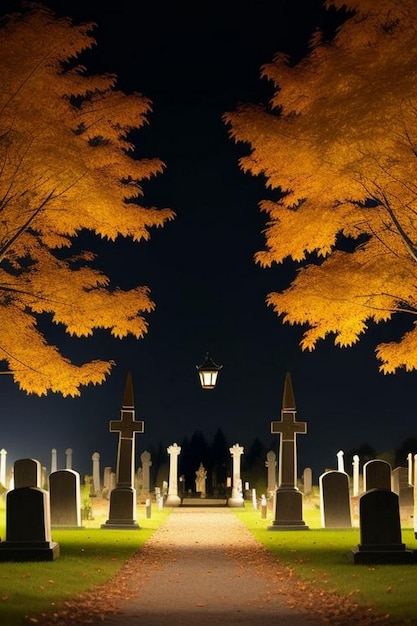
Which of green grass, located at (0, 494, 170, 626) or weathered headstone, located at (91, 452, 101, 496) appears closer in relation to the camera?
green grass, located at (0, 494, 170, 626)

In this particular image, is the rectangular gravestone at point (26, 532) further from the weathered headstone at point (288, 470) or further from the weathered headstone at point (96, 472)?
the weathered headstone at point (96, 472)

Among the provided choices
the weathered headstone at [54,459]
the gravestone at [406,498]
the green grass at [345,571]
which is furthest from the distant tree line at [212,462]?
the green grass at [345,571]

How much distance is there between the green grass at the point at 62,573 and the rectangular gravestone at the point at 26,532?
330mm

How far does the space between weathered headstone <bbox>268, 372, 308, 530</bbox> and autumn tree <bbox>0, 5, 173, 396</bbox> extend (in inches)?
235

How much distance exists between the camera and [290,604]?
34.0 feet

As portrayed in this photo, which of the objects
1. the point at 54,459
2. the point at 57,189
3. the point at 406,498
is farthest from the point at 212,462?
the point at 57,189

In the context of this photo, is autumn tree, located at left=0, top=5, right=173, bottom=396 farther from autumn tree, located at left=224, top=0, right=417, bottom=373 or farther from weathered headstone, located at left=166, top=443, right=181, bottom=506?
weathered headstone, located at left=166, top=443, right=181, bottom=506

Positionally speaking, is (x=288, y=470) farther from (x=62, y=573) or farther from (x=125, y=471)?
(x=62, y=573)

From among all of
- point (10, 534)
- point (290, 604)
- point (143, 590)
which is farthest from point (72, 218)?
point (290, 604)

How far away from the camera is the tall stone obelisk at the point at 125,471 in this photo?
23125 millimetres

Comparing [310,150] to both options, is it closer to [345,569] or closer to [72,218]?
[72,218]

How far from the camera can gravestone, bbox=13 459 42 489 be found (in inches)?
909

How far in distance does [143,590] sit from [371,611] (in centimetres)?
334

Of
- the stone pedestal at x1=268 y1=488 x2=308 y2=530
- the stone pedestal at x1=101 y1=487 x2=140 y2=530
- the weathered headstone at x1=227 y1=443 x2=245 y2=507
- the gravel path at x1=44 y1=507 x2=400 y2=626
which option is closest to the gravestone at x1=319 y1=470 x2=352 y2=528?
the stone pedestal at x1=268 y1=488 x2=308 y2=530
